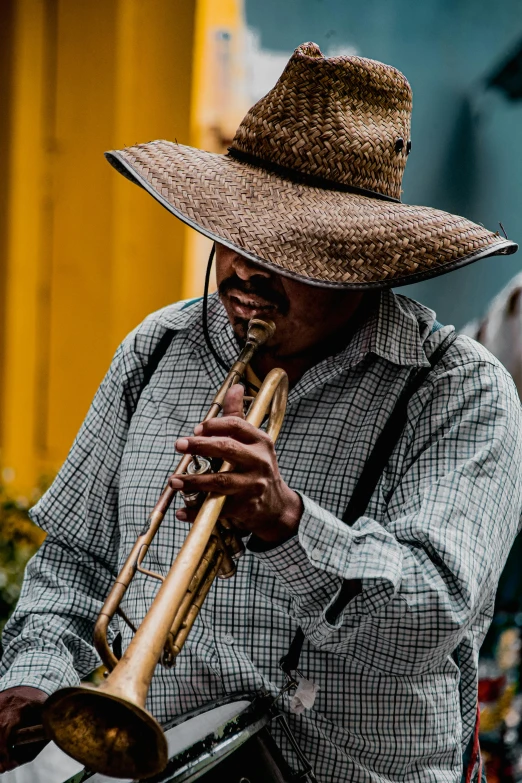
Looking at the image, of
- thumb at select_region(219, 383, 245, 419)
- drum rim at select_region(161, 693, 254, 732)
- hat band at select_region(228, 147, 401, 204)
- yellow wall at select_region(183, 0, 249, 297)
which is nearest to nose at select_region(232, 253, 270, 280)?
hat band at select_region(228, 147, 401, 204)

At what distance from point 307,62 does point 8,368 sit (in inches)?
104

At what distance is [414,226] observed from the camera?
2.12 meters

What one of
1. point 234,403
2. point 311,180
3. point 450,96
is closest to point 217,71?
point 450,96

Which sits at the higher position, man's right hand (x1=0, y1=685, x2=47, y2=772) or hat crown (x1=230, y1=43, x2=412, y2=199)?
hat crown (x1=230, y1=43, x2=412, y2=199)

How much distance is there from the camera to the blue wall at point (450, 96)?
4168 mm

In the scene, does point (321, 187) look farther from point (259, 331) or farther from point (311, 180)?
point (259, 331)

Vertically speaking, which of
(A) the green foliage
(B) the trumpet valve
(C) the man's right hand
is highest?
(B) the trumpet valve

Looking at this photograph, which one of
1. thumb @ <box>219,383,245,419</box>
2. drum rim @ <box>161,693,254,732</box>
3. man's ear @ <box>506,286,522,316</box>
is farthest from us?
man's ear @ <box>506,286,522,316</box>

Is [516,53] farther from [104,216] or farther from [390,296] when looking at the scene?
[390,296]

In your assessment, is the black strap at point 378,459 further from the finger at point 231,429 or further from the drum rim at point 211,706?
the finger at point 231,429

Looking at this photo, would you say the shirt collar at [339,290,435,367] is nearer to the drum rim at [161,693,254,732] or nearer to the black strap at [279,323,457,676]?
the black strap at [279,323,457,676]

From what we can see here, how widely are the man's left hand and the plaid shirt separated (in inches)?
3.4

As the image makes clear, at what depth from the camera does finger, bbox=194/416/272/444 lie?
1691mm

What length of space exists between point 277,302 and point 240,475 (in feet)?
1.83
